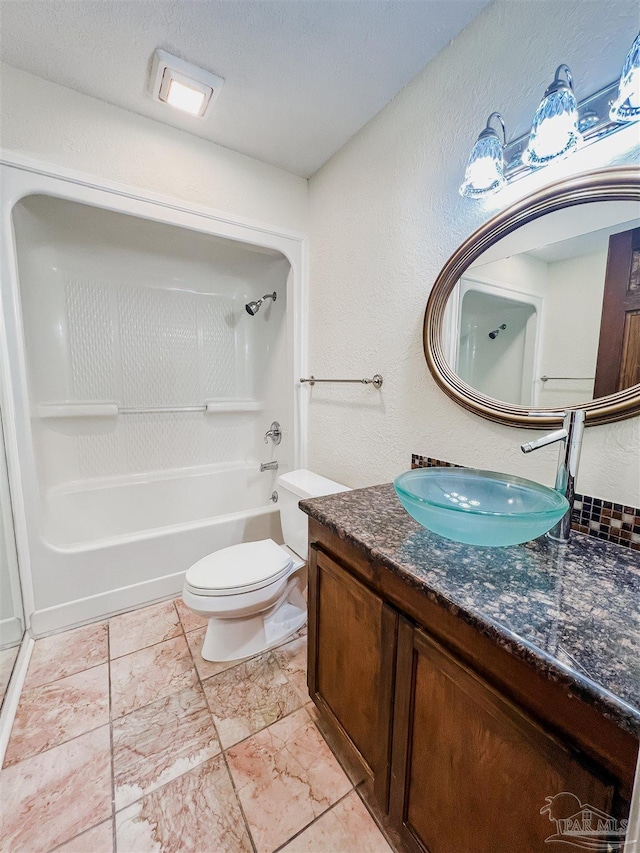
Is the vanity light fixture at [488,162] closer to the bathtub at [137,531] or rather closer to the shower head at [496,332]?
the shower head at [496,332]

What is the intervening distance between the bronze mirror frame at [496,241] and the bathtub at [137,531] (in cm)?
148

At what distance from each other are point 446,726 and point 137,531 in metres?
1.85

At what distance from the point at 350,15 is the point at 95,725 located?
268 cm

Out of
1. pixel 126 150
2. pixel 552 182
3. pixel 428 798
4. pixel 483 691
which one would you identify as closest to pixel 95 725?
pixel 428 798

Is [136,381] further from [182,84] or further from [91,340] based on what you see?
[182,84]

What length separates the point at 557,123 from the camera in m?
0.86

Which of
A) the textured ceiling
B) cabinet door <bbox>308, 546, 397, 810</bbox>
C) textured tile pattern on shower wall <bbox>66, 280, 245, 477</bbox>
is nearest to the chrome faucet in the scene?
cabinet door <bbox>308, 546, 397, 810</bbox>

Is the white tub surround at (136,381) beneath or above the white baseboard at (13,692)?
above

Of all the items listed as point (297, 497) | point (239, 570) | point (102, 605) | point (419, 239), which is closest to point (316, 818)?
point (239, 570)

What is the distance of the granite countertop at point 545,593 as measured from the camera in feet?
1.54

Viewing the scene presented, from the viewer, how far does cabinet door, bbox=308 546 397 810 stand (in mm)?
828

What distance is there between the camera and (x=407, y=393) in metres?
1.43

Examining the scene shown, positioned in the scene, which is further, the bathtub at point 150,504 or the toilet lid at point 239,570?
the bathtub at point 150,504

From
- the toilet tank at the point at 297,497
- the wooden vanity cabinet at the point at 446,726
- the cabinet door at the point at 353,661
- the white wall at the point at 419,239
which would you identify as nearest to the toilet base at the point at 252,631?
the toilet tank at the point at 297,497
